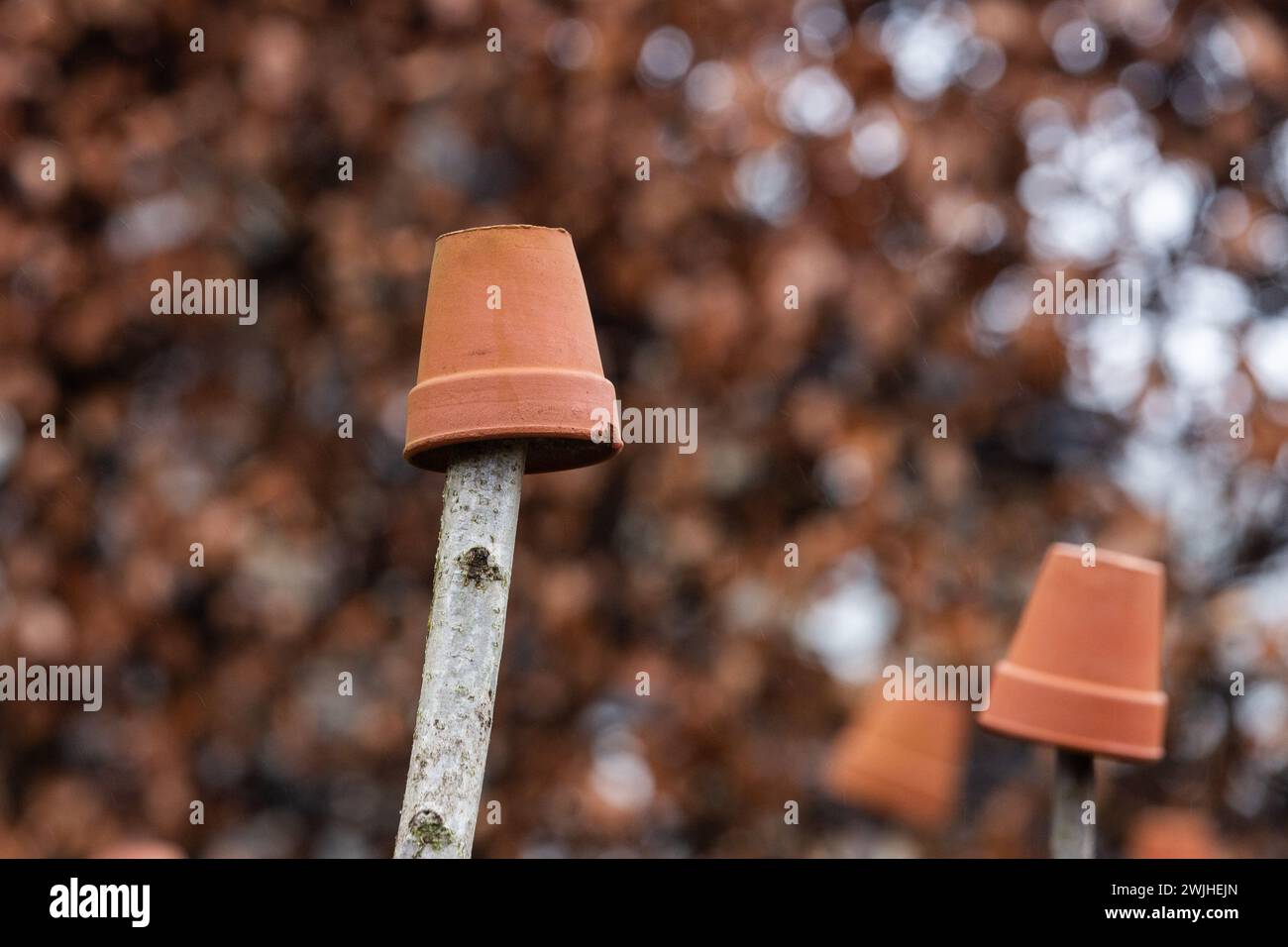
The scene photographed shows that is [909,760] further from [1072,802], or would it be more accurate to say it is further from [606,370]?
[606,370]

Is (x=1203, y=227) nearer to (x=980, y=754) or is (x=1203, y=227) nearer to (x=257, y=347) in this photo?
(x=980, y=754)

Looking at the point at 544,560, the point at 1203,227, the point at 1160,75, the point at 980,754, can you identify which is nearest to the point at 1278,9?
the point at 1160,75

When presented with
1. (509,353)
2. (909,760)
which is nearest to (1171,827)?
(909,760)

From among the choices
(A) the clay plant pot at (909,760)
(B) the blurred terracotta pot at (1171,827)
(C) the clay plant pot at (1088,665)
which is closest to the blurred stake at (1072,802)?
(C) the clay plant pot at (1088,665)

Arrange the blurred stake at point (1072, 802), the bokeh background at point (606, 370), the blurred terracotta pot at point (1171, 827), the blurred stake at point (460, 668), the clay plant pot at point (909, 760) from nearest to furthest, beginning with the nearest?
the blurred stake at point (460, 668) < the blurred stake at point (1072, 802) < the clay plant pot at point (909, 760) < the blurred terracotta pot at point (1171, 827) < the bokeh background at point (606, 370)

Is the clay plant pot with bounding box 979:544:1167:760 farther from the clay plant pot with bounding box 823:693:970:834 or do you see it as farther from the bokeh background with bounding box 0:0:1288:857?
the bokeh background with bounding box 0:0:1288:857

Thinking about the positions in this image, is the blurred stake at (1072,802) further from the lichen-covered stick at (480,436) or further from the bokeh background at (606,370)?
the bokeh background at (606,370)

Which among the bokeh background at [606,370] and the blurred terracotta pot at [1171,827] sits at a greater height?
the bokeh background at [606,370]
